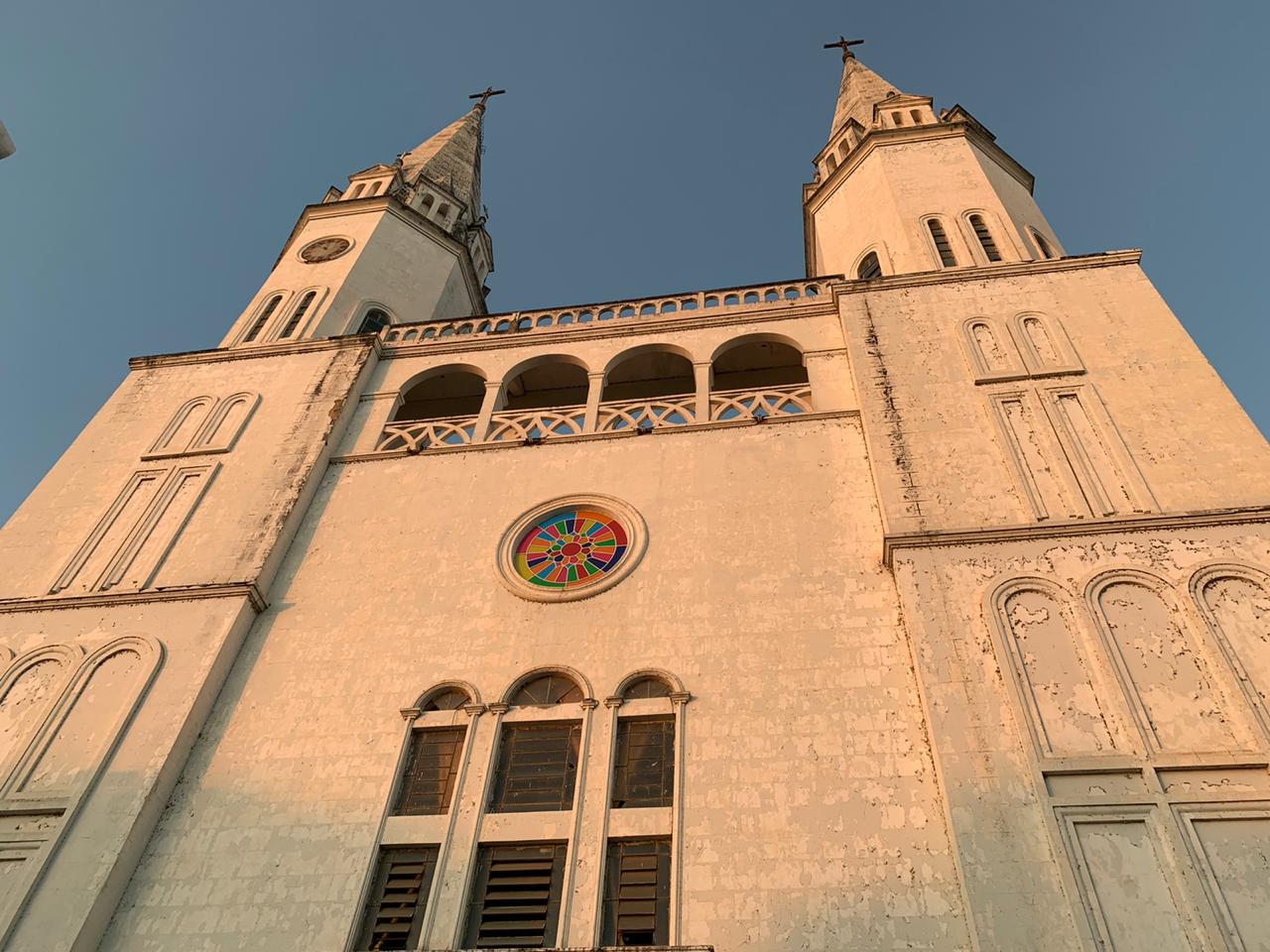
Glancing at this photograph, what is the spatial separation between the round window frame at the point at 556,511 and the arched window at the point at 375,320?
8.26 m

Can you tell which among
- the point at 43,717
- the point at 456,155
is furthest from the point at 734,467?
the point at 456,155

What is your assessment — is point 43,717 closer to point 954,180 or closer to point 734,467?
point 734,467

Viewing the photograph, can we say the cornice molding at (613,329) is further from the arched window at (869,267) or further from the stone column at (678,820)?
the stone column at (678,820)

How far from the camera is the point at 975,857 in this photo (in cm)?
792

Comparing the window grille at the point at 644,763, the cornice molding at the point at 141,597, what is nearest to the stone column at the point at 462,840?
the window grille at the point at 644,763

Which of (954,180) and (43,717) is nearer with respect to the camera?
(43,717)

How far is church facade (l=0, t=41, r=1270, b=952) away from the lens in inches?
331

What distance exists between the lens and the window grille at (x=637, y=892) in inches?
340

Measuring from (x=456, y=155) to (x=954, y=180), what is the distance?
572 inches

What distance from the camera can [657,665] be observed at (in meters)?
10.7

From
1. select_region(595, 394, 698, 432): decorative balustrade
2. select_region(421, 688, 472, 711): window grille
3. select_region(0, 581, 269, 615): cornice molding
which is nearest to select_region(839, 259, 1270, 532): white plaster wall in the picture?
select_region(595, 394, 698, 432): decorative balustrade

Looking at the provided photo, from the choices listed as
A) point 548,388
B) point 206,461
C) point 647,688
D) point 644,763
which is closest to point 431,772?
point 644,763

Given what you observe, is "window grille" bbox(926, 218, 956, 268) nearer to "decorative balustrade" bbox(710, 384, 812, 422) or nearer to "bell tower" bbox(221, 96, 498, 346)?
"decorative balustrade" bbox(710, 384, 812, 422)

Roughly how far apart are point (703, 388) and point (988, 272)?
4.90m
